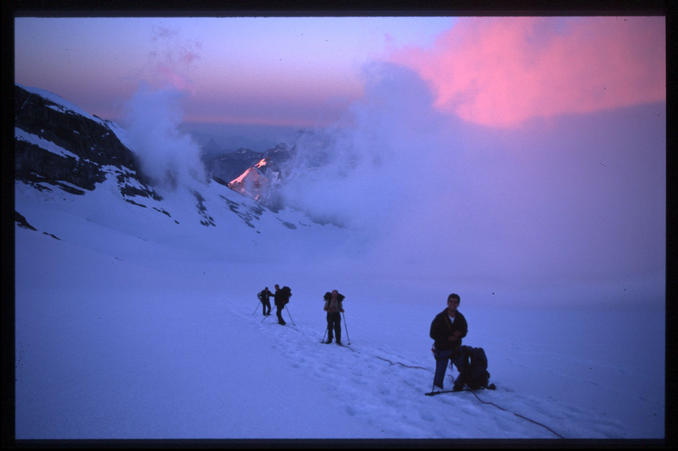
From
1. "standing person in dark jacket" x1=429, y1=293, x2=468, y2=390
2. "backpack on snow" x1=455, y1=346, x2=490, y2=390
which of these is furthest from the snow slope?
"standing person in dark jacket" x1=429, y1=293, x2=468, y2=390

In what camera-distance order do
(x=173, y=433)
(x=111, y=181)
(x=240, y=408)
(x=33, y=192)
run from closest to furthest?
1. (x=173, y=433)
2. (x=240, y=408)
3. (x=33, y=192)
4. (x=111, y=181)

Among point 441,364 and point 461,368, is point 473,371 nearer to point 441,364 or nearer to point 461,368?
point 461,368

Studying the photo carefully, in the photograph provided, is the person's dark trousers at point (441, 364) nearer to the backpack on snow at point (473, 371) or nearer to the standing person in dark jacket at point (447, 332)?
the standing person in dark jacket at point (447, 332)

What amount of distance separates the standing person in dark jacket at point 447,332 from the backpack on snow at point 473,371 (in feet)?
0.91

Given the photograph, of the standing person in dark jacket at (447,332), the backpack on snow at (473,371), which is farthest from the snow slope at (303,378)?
the standing person in dark jacket at (447,332)

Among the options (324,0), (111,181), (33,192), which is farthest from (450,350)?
(111,181)

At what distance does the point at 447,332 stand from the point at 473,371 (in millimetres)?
1047

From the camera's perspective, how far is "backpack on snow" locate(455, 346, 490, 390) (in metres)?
6.79

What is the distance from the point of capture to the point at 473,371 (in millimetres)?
6832

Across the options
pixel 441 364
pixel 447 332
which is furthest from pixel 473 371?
pixel 447 332

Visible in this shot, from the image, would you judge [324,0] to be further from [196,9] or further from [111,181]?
[111,181]
